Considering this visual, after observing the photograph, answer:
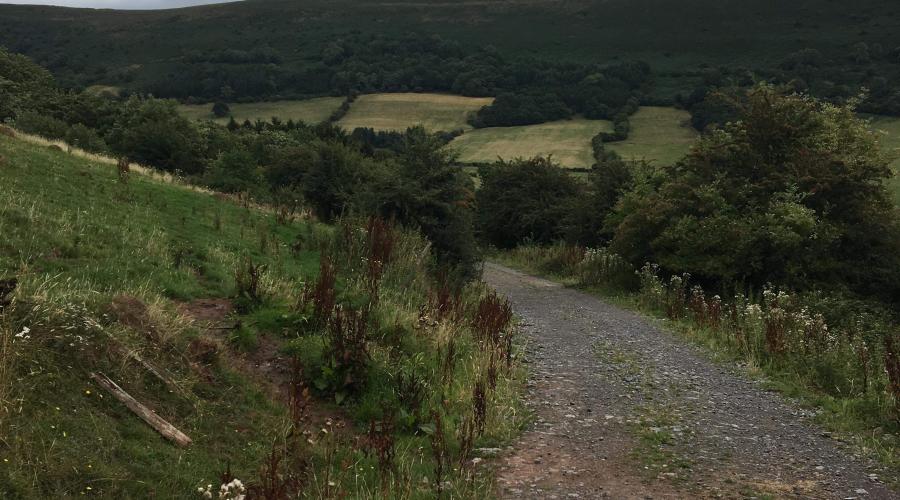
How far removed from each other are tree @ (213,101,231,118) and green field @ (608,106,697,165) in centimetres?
7640

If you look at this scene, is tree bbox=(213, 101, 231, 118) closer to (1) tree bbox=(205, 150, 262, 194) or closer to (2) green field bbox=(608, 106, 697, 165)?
(2) green field bbox=(608, 106, 697, 165)

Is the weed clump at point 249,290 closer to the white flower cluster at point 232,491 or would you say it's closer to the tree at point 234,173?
the white flower cluster at point 232,491

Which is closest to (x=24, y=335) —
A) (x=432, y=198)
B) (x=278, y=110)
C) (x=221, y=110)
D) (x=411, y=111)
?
(x=432, y=198)

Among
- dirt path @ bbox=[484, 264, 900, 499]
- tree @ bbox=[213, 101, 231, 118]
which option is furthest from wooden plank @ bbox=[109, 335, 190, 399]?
tree @ bbox=[213, 101, 231, 118]

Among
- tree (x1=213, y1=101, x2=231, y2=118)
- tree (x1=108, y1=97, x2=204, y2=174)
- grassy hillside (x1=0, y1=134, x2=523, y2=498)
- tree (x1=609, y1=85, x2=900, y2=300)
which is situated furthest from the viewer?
tree (x1=213, y1=101, x2=231, y2=118)

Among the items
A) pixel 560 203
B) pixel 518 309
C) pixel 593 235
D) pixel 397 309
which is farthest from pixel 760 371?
pixel 560 203

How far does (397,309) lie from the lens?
10906mm

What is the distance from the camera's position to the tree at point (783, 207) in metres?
20.9

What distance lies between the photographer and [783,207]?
822 inches

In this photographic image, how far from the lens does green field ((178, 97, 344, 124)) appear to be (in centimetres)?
12644

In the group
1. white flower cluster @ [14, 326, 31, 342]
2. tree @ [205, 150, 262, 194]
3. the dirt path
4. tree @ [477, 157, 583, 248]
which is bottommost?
tree @ [477, 157, 583, 248]

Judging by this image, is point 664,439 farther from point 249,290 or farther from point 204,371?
point 249,290

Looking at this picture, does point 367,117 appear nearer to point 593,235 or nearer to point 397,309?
point 593,235

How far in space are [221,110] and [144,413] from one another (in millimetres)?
134424
